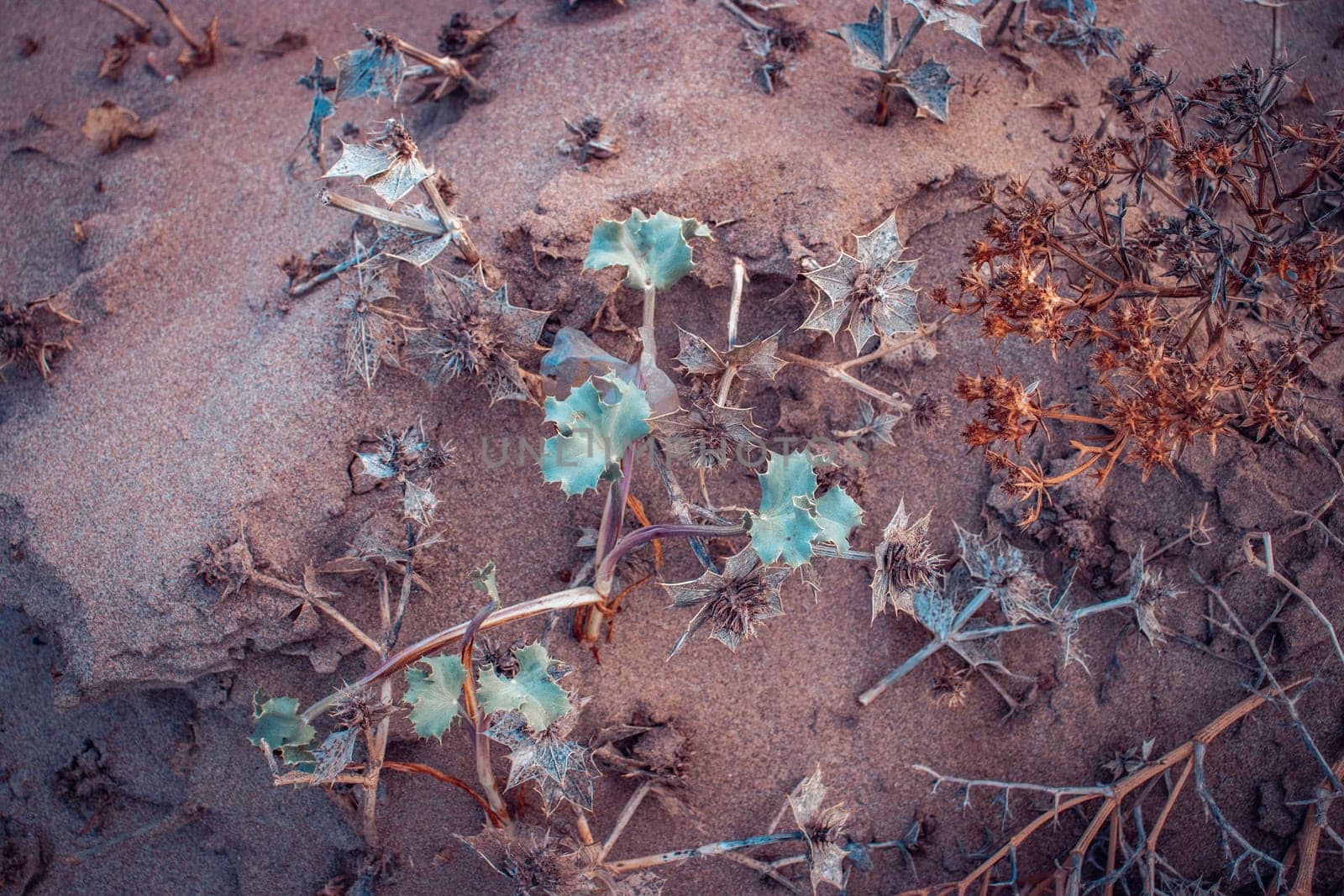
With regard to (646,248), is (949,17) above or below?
above

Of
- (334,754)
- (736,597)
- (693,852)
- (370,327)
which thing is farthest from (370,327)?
(693,852)

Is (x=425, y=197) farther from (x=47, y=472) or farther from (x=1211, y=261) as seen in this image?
(x=1211, y=261)

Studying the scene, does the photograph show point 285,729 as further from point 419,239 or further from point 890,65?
point 890,65

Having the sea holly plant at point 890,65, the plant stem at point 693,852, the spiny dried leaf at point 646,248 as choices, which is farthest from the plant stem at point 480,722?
the sea holly plant at point 890,65

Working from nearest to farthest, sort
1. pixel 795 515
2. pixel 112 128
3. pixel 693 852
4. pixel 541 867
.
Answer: pixel 795 515 < pixel 541 867 < pixel 693 852 < pixel 112 128

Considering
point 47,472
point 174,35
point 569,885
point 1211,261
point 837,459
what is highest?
point 1211,261

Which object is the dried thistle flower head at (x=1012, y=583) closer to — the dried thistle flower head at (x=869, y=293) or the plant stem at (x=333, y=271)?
the dried thistle flower head at (x=869, y=293)

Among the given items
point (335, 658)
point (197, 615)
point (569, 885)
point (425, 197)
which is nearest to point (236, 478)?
point (197, 615)
